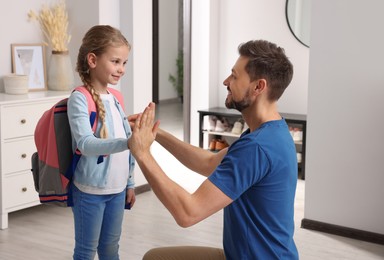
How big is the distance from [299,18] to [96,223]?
3.41m

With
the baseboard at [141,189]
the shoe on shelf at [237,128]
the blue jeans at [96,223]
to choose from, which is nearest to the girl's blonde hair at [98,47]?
the blue jeans at [96,223]

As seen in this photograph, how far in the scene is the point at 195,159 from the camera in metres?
2.36

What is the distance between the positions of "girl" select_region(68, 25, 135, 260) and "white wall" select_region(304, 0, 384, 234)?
1.53 metres

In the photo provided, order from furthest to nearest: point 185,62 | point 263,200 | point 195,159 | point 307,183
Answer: point 185,62 → point 307,183 → point 195,159 → point 263,200

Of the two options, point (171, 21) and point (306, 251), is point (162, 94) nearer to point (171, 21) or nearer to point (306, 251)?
point (171, 21)

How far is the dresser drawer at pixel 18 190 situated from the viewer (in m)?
3.80

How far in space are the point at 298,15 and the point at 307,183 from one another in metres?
2.00

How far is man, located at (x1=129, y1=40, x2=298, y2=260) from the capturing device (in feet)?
6.11

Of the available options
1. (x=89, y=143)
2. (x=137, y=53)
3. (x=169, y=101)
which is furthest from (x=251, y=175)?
(x=169, y=101)

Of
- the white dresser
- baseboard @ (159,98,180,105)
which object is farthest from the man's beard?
baseboard @ (159,98,180,105)

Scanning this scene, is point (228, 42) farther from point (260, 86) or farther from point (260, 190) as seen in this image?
point (260, 190)

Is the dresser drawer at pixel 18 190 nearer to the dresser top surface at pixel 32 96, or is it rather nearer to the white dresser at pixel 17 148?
the white dresser at pixel 17 148

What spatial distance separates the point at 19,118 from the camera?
381cm

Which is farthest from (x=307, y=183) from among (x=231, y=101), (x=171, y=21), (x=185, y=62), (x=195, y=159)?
(x=171, y=21)
